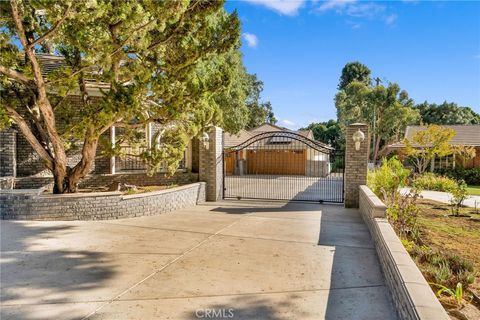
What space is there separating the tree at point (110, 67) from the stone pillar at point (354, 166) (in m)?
Answer: 4.49

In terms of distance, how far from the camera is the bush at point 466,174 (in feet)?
76.2

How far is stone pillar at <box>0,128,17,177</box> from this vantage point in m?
11.3

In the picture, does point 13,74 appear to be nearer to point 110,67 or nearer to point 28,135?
point 28,135

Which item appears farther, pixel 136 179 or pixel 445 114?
pixel 445 114

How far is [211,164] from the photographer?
12.3m

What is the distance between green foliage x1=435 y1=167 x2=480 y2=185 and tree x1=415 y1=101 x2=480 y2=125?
2254 cm

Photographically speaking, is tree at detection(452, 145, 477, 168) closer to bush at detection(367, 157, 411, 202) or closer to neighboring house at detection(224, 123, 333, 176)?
neighboring house at detection(224, 123, 333, 176)

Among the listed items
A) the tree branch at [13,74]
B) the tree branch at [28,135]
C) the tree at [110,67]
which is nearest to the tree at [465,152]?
the tree at [110,67]

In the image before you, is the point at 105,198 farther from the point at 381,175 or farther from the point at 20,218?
the point at 381,175

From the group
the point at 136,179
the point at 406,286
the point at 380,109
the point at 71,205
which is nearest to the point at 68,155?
the point at 136,179

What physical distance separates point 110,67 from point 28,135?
2840mm

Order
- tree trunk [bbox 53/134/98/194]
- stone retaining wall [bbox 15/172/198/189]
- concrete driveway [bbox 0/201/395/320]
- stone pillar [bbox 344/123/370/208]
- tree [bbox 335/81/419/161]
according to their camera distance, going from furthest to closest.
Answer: tree [bbox 335/81/419/161] → stone retaining wall [bbox 15/172/198/189] → stone pillar [bbox 344/123/370/208] → tree trunk [bbox 53/134/98/194] → concrete driveway [bbox 0/201/395/320]

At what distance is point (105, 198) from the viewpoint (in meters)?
8.59

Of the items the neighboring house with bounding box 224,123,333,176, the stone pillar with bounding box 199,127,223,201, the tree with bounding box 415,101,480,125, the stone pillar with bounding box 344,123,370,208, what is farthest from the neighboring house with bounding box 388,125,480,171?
the tree with bounding box 415,101,480,125
